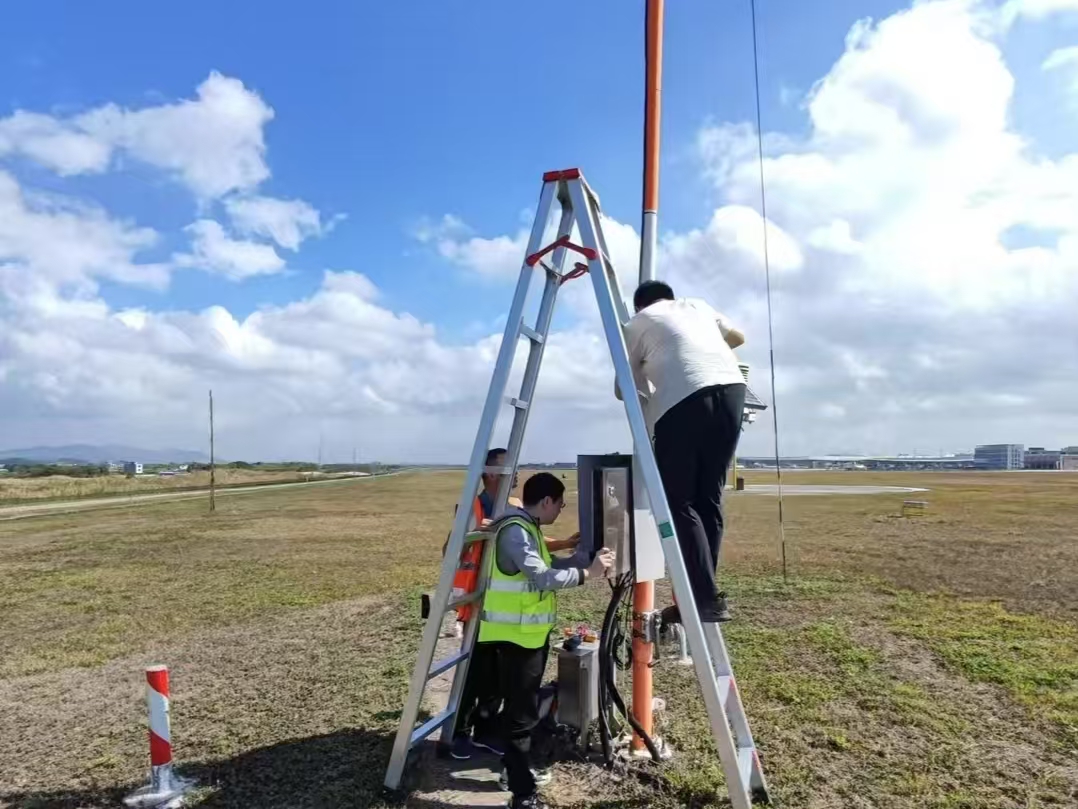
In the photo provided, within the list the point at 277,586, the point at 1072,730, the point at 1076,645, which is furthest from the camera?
the point at 277,586

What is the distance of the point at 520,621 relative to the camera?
184 inches

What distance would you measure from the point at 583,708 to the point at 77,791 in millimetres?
3747

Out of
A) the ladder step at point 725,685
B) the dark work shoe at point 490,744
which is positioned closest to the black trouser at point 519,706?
the dark work shoe at point 490,744

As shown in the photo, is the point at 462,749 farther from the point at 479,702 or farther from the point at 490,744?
the point at 479,702

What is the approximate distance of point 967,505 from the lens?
1393 inches

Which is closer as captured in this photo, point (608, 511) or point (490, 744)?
point (608, 511)

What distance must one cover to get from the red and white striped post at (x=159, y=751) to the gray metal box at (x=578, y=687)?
9.03ft

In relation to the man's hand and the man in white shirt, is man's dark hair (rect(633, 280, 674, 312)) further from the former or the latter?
the man's hand

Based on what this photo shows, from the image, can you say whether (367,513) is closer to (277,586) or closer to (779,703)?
(277,586)

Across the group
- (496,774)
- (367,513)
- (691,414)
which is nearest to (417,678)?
(496,774)

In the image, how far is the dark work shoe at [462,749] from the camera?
5.62 meters

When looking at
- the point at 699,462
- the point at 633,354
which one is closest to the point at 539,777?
the point at 699,462

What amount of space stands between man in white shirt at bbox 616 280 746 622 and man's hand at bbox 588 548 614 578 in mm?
560

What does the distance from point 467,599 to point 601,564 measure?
1.23m
